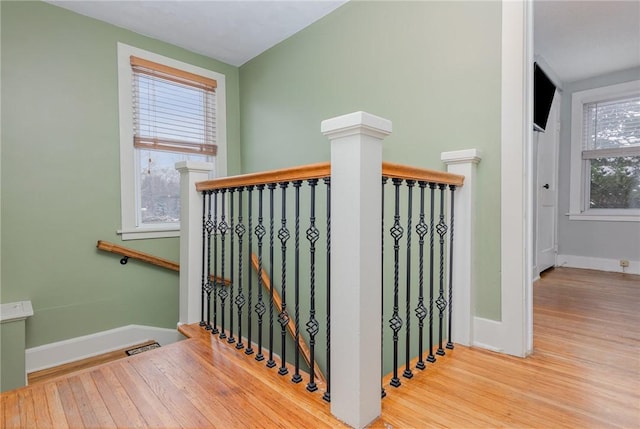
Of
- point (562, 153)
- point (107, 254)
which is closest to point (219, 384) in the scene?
point (107, 254)

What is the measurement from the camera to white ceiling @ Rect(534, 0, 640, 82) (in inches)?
101

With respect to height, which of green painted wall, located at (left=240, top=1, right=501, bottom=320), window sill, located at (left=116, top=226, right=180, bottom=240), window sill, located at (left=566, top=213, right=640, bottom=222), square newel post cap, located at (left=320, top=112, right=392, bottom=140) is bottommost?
window sill, located at (left=116, top=226, right=180, bottom=240)

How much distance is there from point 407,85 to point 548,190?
2.59 meters

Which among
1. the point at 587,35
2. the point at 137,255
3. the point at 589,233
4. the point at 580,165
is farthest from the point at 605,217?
the point at 137,255

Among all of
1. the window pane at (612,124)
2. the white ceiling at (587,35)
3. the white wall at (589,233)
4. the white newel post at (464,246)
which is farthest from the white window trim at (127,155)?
the window pane at (612,124)

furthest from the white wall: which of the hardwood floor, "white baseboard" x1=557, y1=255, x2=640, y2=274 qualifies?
the hardwood floor

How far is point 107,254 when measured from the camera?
8.96 feet

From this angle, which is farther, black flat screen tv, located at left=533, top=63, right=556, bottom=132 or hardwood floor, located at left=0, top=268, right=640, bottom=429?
black flat screen tv, located at left=533, top=63, right=556, bottom=132

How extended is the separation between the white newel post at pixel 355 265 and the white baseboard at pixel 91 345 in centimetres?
145

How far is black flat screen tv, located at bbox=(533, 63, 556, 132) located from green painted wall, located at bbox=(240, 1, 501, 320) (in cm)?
187

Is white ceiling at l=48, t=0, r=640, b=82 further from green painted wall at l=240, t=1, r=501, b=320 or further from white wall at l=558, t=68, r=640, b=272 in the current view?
white wall at l=558, t=68, r=640, b=272

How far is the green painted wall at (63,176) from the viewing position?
2.32 meters

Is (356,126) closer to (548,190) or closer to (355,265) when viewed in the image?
(355,265)

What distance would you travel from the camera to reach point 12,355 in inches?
80.7
